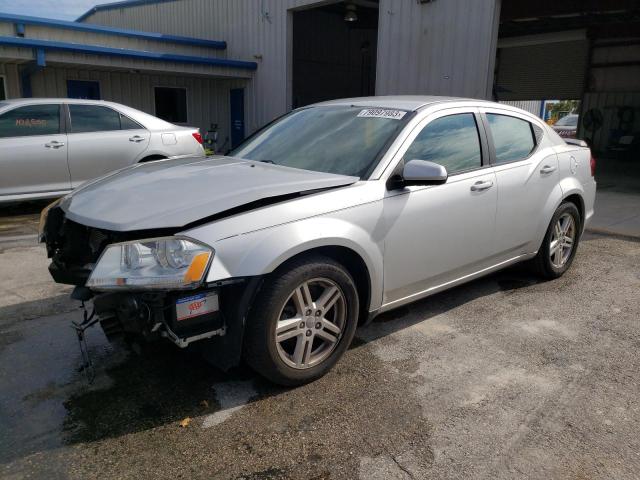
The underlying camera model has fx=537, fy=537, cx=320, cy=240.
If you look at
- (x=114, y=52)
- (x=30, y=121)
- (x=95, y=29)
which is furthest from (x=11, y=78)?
(x=30, y=121)

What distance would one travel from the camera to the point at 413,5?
35.6 ft

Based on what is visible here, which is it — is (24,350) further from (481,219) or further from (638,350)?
(638,350)

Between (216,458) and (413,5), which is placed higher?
(413,5)

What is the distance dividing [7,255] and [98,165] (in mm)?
2440

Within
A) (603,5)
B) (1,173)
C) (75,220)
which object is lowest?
(1,173)

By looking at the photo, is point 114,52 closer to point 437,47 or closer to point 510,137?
point 437,47

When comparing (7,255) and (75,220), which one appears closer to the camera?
(75,220)

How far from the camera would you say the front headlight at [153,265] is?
2.50 meters

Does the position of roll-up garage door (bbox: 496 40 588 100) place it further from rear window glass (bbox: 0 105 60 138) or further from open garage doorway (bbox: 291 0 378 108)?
rear window glass (bbox: 0 105 60 138)

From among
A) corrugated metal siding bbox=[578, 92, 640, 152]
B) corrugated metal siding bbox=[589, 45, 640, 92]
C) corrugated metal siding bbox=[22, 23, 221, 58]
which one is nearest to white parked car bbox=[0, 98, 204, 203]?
corrugated metal siding bbox=[22, 23, 221, 58]

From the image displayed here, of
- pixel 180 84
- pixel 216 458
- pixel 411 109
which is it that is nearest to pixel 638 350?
pixel 411 109

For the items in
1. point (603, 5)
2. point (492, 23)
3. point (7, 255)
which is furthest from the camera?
point (603, 5)

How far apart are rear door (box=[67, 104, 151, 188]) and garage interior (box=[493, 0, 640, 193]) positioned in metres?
11.9

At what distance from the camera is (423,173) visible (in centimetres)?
318
